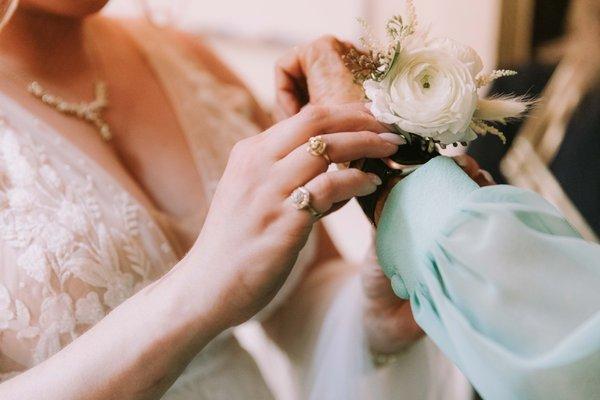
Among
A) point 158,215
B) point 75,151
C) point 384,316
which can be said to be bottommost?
point 384,316

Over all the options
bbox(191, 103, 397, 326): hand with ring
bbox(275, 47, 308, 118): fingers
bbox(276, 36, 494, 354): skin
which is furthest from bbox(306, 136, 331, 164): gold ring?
bbox(275, 47, 308, 118): fingers

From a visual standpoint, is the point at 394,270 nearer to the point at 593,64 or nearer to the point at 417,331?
the point at 417,331

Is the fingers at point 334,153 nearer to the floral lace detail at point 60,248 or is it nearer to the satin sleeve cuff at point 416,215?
the satin sleeve cuff at point 416,215

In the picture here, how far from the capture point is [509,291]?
0.50m

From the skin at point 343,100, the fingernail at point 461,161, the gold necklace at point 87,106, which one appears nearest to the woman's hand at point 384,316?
the skin at point 343,100

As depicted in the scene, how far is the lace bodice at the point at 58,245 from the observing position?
26.9 inches

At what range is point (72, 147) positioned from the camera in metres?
0.79

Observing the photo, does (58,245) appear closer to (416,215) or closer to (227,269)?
(227,269)

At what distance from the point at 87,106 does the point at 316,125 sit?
417 mm

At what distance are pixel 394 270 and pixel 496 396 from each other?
0.50 ft

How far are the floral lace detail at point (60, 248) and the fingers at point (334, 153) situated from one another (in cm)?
28

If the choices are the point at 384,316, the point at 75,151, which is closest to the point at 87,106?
the point at 75,151

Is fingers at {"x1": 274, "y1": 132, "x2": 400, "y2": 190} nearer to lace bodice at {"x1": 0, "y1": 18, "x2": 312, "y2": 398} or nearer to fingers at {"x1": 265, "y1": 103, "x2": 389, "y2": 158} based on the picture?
fingers at {"x1": 265, "y1": 103, "x2": 389, "y2": 158}

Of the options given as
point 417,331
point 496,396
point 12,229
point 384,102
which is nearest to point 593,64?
point 417,331
